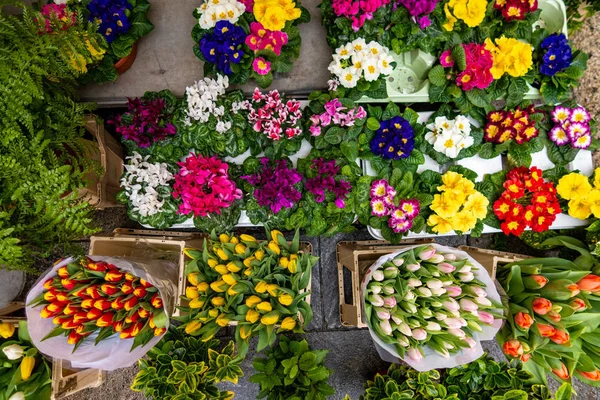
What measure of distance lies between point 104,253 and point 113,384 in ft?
3.52

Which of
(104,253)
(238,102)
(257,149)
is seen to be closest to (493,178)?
(257,149)

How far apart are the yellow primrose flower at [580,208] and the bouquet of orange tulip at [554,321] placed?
1.13ft

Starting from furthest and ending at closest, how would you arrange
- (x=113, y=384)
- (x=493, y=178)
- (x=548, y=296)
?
(x=113, y=384) → (x=493, y=178) → (x=548, y=296)

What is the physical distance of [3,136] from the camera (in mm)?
1360

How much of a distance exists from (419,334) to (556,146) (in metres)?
1.49

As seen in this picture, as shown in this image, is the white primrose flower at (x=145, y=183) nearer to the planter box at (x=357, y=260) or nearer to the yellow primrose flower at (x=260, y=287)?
the yellow primrose flower at (x=260, y=287)

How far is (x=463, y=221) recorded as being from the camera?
76.6 inches

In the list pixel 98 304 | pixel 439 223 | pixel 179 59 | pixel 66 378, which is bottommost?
pixel 66 378

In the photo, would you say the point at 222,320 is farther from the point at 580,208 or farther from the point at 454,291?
the point at 580,208

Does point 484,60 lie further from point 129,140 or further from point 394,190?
point 129,140

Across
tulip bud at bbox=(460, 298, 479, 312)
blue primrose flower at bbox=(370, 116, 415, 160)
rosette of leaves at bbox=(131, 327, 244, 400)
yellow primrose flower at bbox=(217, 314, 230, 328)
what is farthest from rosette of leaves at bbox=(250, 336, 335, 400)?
blue primrose flower at bbox=(370, 116, 415, 160)

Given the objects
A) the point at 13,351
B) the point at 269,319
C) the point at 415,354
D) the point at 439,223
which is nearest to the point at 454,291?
the point at 415,354

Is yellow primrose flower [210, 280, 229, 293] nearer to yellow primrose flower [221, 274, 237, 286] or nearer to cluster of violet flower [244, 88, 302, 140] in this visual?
yellow primrose flower [221, 274, 237, 286]

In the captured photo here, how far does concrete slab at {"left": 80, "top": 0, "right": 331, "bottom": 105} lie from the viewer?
7.10ft
